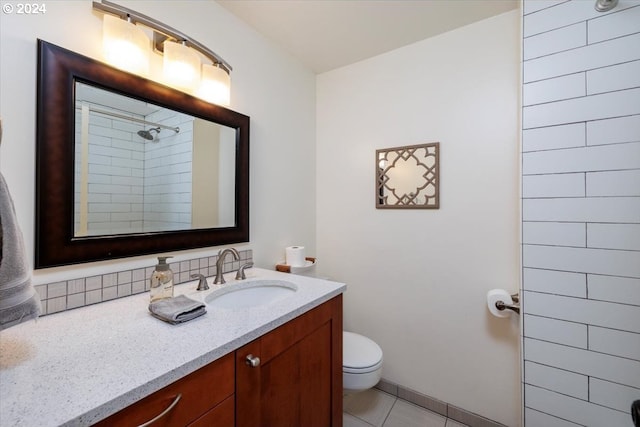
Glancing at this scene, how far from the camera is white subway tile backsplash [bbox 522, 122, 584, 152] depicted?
1.11 metres

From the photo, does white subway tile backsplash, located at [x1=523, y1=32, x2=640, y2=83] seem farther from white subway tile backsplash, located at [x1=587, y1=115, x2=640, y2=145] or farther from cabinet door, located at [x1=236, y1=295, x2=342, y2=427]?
cabinet door, located at [x1=236, y1=295, x2=342, y2=427]

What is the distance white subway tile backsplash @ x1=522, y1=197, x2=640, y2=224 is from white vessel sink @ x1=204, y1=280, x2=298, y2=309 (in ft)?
3.79

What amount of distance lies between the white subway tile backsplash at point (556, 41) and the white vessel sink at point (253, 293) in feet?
5.10

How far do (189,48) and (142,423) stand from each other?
4.47 feet

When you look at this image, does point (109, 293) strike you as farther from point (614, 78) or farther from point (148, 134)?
point (614, 78)

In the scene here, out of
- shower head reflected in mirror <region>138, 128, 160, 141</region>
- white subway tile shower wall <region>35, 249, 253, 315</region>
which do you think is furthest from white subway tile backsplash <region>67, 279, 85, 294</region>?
shower head reflected in mirror <region>138, 128, 160, 141</region>

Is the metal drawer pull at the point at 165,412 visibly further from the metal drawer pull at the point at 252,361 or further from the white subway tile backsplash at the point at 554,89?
the white subway tile backsplash at the point at 554,89

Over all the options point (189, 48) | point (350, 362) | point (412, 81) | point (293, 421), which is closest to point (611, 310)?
point (350, 362)

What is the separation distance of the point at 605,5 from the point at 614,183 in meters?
0.71

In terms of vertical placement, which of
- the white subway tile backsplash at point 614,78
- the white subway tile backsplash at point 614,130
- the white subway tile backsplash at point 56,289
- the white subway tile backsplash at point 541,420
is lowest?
the white subway tile backsplash at point 541,420

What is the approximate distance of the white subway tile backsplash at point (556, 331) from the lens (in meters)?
1.11

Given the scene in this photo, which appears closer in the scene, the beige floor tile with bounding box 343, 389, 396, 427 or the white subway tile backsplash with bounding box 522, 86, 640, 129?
the white subway tile backsplash with bounding box 522, 86, 640, 129

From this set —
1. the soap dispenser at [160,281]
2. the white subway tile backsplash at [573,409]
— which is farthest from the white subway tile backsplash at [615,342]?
the soap dispenser at [160,281]

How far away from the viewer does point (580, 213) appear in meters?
1.11
